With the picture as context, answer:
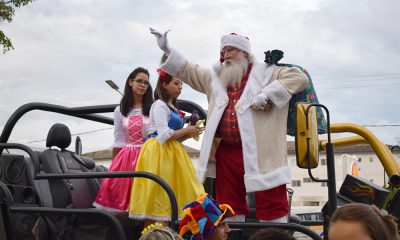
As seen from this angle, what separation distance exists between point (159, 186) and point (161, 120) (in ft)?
1.56

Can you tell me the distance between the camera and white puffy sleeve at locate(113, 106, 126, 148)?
16.6 feet

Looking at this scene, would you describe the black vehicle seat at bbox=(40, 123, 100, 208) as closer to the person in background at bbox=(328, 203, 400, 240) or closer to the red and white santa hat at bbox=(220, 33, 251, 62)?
the red and white santa hat at bbox=(220, 33, 251, 62)

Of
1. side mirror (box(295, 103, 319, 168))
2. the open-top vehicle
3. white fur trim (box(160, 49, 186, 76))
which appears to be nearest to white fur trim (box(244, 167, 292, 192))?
the open-top vehicle

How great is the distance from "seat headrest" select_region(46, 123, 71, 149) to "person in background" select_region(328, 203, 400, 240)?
2842 millimetres

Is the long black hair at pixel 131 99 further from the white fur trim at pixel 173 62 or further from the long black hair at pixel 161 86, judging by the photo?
the white fur trim at pixel 173 62

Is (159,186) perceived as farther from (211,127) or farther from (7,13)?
(7,13)

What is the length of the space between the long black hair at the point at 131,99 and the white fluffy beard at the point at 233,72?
111 centimetres

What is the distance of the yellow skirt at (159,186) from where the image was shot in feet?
13.7

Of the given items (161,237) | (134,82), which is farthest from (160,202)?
(161,237)

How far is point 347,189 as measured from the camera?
3676 millimetres

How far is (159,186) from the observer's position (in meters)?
4.22

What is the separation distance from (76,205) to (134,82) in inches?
43.3

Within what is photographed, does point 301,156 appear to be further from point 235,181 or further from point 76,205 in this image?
point 76,205

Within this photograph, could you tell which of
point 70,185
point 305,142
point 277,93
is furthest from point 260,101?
point 70,185
